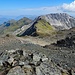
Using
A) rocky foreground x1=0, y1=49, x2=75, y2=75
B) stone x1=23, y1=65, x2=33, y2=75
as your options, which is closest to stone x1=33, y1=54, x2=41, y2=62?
rocky foreground x1=0, y1=49, x2=75, y2=75

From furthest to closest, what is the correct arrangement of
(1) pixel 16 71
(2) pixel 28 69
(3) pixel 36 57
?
(3) pixel 36 57 → (2) pixel 28 69 → (1) pixel 16 71

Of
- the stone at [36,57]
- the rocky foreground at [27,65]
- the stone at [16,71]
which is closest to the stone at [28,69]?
the rocky foreground at [27,65]

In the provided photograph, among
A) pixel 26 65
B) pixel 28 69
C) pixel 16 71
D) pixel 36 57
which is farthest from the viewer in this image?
pixel 36 57

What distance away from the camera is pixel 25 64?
25.3 meters

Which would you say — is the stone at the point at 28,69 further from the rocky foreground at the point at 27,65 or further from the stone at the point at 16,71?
the stone at the point at 16,71

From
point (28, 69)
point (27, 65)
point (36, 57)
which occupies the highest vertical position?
point (36, 57)

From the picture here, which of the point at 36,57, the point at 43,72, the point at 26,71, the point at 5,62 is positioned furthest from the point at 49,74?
the point at 5,62

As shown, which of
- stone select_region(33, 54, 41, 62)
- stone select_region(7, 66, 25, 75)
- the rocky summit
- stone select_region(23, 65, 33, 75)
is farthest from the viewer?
stone select_region(33, 54, 41, 62)

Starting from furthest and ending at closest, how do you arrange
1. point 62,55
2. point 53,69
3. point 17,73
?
point 62,55, point 53,69, point 17,73

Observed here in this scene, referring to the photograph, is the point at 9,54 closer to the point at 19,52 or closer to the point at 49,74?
the point at 19,52

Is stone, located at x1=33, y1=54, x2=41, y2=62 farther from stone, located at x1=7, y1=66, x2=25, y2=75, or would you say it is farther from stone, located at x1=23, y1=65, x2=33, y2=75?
stone, located at x1=7, y1=66, x2=25, y2=75

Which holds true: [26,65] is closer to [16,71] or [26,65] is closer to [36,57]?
[16,71]

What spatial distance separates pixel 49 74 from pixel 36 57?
165 inches

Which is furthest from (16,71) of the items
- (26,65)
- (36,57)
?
(36,57)
